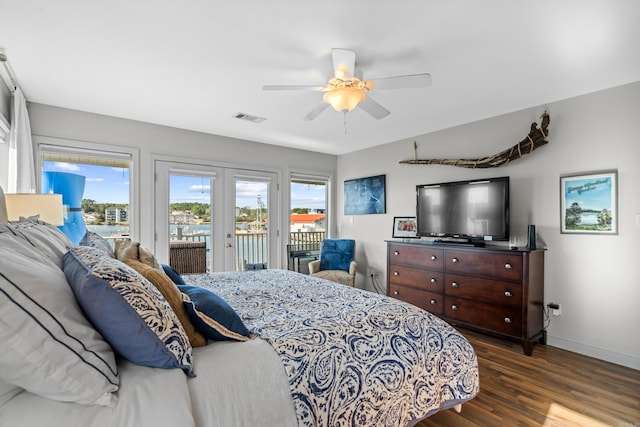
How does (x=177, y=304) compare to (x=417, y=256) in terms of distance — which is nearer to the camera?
(x=177, y=304)

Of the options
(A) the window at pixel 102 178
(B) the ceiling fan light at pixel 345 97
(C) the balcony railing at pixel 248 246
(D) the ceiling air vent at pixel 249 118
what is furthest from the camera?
(C) the balcony railing at pixel 248 246

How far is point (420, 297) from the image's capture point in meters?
3.86

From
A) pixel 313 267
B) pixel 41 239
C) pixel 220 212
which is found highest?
pixel 220 212

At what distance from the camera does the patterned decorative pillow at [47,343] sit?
0.80 meters

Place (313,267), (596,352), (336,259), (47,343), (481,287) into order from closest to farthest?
(47,343) → (596,352) → (481,287) → (313,267) → (336,259)

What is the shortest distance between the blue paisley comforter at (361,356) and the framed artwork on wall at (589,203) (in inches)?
84.9

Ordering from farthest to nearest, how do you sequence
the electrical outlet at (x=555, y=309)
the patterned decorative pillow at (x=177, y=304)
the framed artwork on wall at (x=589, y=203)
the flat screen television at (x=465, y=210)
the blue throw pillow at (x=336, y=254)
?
the blue throw pillow at (x=336, y=254), the flat screen television at (x=465, y=210), the electrical outlet at (x=555, y=309), the framed artwork on wall at (x=589, y=203), the patterned decorative pillow at (x=177, y=304)

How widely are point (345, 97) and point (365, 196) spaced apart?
117 inches

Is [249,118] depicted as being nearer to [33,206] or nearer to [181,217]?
[181,217]

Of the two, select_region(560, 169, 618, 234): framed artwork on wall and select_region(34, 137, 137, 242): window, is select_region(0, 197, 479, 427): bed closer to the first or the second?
select_region(560, 169, 618, 234): framed artwork on wall

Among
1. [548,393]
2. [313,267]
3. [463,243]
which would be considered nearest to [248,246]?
[313,267]

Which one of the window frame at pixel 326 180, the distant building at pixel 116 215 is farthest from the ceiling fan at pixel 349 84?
the window frame at pixel 326 180

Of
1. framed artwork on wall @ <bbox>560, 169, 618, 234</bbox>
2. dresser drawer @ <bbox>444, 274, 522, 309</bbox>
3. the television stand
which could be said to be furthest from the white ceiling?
dresser drawer @ <bbox>444, 274, 522, 309</bbox>

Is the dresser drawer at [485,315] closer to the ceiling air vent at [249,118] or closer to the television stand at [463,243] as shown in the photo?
the television stand at [463,243]
